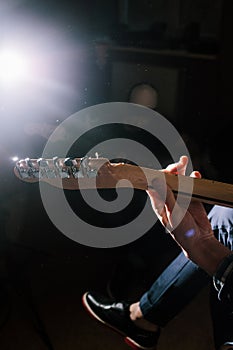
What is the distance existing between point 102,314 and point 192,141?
2.69ft

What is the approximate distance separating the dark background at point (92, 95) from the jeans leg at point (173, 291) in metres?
0.27

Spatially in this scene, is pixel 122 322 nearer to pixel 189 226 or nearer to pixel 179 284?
pixel 179 284

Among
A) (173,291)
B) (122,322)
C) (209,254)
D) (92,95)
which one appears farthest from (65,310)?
(92,95)

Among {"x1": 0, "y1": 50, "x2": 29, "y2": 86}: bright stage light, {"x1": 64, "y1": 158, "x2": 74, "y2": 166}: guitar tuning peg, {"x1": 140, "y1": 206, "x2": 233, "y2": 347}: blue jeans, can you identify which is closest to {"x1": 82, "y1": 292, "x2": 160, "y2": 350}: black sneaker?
{"x1": 140, "y1": 206, "x2": 233, "y2": 347}: blue jeans

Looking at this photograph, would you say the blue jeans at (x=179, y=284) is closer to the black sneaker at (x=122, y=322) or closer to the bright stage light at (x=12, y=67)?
the black sneaker at (x=122, y=322)

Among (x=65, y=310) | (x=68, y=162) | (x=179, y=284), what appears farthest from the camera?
(x=65, y=310)

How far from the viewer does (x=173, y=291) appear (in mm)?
896

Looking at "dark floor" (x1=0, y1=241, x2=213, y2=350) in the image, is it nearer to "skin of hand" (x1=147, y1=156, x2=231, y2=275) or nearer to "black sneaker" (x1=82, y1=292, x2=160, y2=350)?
"black sneaker" (x1=82, y1=292, x2=160, y2=350)

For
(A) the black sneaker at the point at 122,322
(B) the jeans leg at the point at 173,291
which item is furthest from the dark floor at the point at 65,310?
(B) the jeans leg at the point at 173,291

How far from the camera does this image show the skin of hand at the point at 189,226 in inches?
28.4

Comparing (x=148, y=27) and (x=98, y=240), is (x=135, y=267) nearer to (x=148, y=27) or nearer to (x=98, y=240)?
(x=98, y=240)

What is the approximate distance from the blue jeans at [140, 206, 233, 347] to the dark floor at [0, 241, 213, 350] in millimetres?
225

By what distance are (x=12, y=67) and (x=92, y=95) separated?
295 millimetres

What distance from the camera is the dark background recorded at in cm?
124
